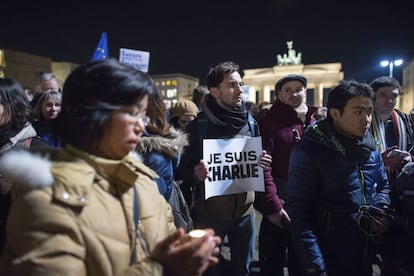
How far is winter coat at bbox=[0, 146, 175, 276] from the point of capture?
49.0 inches

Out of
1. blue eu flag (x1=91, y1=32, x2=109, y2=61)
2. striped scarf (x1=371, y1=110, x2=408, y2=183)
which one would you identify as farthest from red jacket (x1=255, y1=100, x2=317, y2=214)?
blue eu flag (x1=91, y1=32, x2=109, y2=61)

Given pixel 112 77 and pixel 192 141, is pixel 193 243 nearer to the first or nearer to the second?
pixel 112 77

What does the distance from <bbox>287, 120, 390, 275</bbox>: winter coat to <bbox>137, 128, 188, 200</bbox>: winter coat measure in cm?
108

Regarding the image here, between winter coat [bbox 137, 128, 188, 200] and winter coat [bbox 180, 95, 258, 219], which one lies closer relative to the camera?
winter coat [bbox 137, 128, 188, 200]

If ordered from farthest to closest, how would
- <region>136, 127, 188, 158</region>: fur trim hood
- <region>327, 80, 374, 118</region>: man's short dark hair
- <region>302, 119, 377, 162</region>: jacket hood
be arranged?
1. <region>327, 80, 374, 118</region>: man's short dark hair
2. <region>302, 119, 377, 162</region>: jacket hood
3. <region>136, 127, 188, 158</region>: fur trim hood

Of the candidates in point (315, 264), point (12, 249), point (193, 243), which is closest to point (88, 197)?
point (12, 249)

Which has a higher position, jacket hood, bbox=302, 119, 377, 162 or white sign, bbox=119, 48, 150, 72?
white sign, bbox=119, 48, 150, 72

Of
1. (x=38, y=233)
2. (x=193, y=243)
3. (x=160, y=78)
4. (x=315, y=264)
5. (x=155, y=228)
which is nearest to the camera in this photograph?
(x=38, y=233)

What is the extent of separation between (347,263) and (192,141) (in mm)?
1891

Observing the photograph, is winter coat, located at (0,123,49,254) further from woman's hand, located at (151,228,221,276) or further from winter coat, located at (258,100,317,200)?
winter coat, located at (258,100,317,200)

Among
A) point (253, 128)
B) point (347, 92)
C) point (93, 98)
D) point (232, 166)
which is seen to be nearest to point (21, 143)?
point (93, 98)

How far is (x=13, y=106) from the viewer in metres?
2.95

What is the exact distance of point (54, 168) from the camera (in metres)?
1.37

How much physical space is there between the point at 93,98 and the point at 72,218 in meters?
0.52
